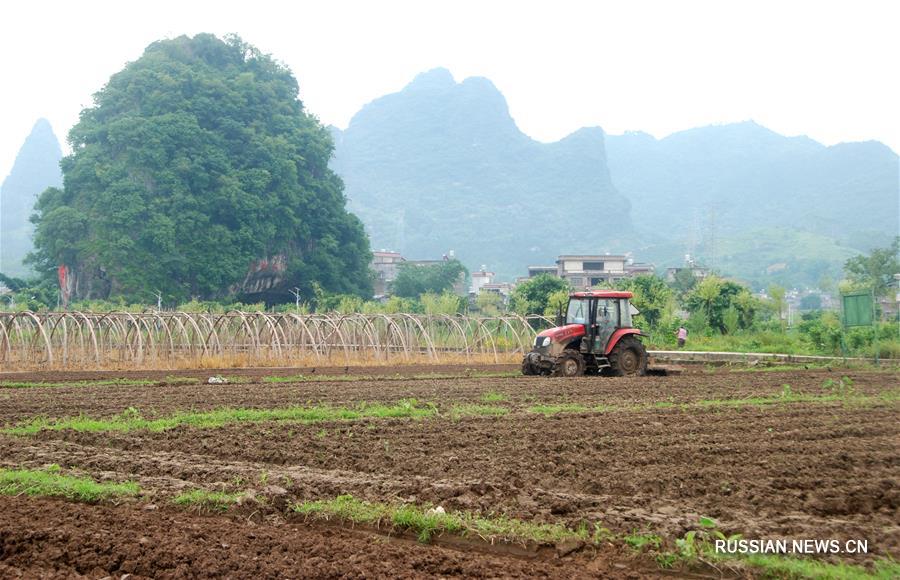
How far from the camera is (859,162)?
13912cm

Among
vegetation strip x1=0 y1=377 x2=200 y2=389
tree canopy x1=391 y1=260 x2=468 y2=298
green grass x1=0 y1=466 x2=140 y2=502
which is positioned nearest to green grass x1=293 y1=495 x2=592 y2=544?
green grass x1=0 y1=466 x2=140 y2=502

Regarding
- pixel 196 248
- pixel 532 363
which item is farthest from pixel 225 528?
pixel 196 248

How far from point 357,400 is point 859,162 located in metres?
150

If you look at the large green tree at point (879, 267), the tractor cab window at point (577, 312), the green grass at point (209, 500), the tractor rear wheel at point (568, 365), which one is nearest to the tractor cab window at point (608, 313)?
the tractor cab window at point (577, 312)

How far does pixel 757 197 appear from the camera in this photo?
455ft

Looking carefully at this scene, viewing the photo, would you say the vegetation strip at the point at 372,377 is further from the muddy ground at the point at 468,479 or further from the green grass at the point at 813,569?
the green grass at the point at 813,569

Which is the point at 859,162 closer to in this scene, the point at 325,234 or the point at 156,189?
the point at 325,234

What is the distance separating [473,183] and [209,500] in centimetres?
13222

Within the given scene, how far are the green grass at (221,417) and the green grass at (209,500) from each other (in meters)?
3.42

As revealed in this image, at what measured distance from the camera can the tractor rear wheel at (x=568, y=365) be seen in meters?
16.3

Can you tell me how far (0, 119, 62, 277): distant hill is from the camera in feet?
332

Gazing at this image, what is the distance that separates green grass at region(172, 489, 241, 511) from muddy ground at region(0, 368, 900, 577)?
129mm

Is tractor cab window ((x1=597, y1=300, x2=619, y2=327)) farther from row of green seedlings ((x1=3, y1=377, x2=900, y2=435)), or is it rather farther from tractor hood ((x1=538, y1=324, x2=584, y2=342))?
row of green seedlings ((x1=3, y1=377, x2=900, y2=435))

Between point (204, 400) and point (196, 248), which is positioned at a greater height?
point (196, 248)
